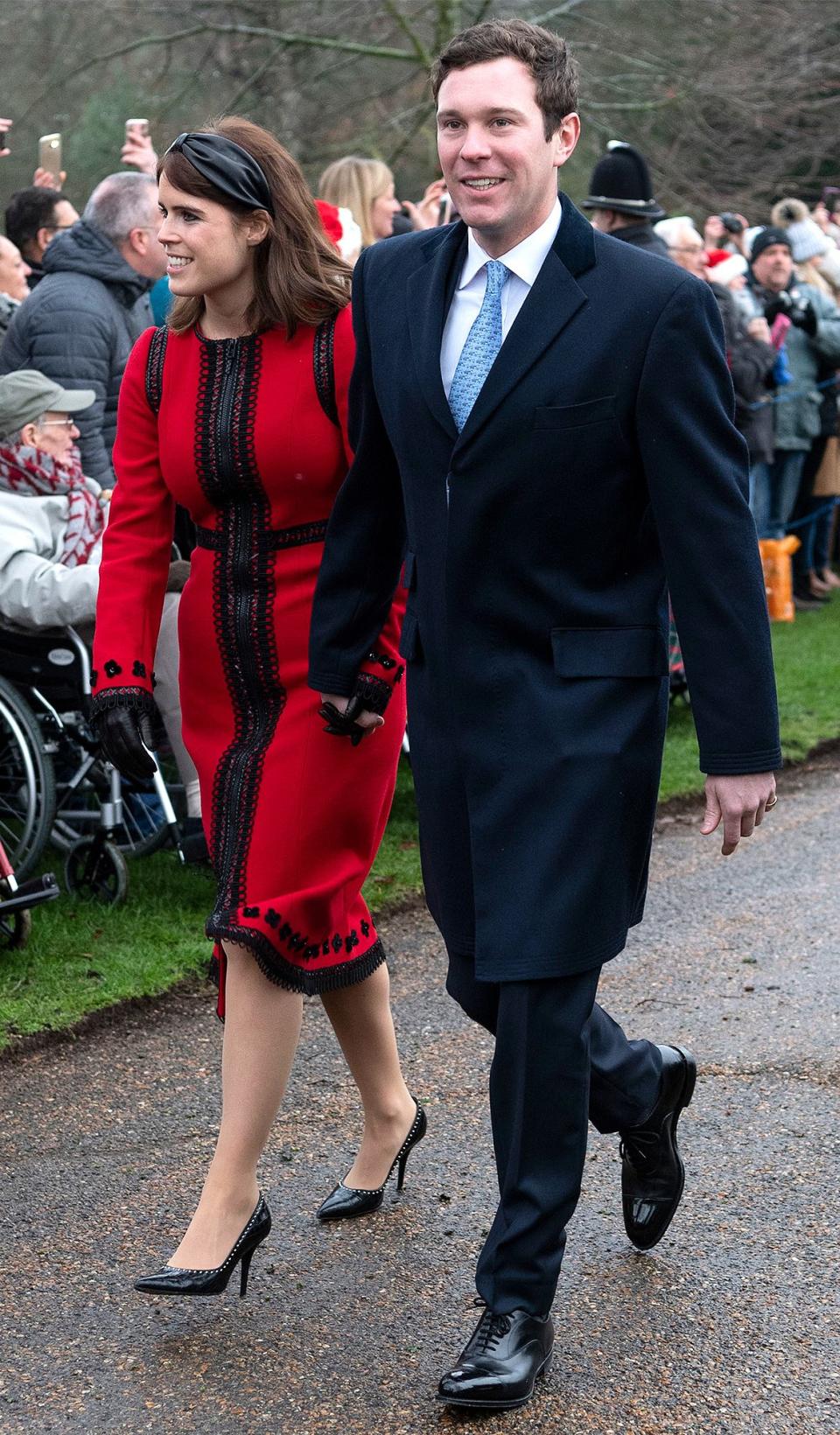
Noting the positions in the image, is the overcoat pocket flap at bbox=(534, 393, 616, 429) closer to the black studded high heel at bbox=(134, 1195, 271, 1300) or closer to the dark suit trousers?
the dark suit trousers

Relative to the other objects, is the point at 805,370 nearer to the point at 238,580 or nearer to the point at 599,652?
the point at 238,580

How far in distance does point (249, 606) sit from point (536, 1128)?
1086 millimetres

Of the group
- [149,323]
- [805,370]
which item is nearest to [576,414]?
[149,323]

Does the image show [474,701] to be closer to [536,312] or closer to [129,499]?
[536,312]

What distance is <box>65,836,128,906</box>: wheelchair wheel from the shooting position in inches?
230

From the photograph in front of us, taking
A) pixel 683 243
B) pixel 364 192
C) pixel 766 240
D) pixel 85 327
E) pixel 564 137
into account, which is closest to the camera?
pixel 564 137

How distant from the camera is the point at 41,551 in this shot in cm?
601

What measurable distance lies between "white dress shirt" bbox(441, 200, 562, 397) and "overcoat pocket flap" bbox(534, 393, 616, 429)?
16 centimetres

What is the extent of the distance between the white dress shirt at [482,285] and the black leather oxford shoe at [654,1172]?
1386 millimetres

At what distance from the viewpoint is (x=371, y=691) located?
3283mm

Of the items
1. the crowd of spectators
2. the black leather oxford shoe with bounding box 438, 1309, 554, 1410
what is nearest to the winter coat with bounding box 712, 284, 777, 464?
the crowd of spectators

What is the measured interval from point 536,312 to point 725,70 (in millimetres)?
17077

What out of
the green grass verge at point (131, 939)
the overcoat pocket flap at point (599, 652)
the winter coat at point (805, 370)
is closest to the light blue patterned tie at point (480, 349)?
the overcoat pocket flap at point (599, 652)

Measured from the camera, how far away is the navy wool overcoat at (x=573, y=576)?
282cm
